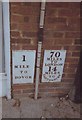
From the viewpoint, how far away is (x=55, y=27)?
7.34 ft

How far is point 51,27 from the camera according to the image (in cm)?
223

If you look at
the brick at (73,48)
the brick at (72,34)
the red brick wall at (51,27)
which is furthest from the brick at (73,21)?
the brick at (73,48)

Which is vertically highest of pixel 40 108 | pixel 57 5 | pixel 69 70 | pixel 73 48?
pixel 57 5

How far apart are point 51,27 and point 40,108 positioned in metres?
0.98

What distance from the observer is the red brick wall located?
2.11 metres

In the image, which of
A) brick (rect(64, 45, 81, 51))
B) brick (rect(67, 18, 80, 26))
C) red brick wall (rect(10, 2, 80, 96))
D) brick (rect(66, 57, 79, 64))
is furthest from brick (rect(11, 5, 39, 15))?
brick (rect(66, 57, 79, 64))

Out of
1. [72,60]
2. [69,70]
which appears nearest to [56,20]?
[72,60]

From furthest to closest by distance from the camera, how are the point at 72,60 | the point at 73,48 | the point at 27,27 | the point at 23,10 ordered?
the point at 72,60 → the point at 73,48 → the point at 27,27 → the point at 23,10

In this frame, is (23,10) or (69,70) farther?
(69,70)

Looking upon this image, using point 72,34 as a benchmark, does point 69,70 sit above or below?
below

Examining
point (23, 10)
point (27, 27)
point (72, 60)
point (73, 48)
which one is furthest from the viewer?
point (72, 60)

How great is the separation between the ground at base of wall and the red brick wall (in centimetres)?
47

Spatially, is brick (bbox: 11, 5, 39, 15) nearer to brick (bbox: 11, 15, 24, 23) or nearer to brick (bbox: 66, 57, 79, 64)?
brick (bbox: 11, 15, 24, 23)

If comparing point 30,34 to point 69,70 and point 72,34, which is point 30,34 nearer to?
point 72,34
